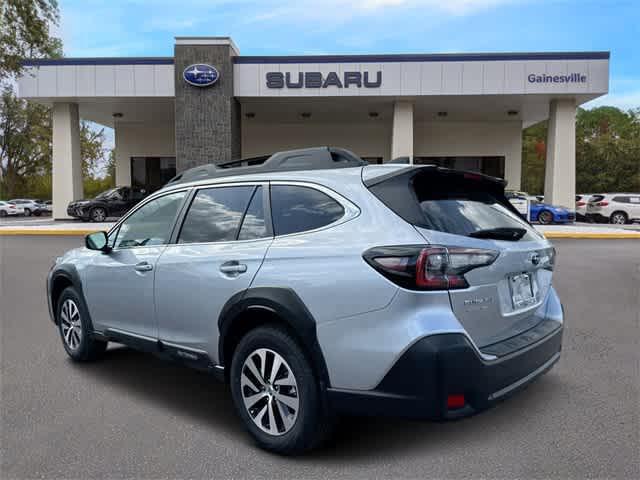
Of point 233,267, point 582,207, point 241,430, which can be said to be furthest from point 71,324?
point 582,207

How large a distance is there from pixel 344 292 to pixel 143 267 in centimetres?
189

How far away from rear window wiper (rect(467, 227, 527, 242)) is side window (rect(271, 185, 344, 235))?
0.79m

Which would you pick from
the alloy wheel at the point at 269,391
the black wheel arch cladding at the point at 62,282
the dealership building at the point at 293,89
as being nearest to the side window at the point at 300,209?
the alloy wheel at the point at 269,391

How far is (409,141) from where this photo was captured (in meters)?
22.4

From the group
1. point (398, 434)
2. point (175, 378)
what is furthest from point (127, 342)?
point (398, 434)

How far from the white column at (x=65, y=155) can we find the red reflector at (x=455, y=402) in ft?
78.6

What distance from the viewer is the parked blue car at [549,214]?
2142cm

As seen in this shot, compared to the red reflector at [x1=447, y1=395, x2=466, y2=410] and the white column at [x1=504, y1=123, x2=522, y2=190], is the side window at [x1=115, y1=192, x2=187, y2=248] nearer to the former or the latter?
the red reflector at [x1=447, y1=395, x2=466, y2=410]

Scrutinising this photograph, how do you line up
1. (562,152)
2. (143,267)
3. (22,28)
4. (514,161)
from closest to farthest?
(143,267), (22,28), (562,152), (514,161)

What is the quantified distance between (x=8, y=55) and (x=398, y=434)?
16961 mm

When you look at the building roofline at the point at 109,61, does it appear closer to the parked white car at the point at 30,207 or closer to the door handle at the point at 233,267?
the door handle at the point at 233,267

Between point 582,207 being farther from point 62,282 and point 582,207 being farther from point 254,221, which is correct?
point 254,221

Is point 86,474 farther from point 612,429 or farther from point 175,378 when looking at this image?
point 612,429

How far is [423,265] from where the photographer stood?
267 centimetres
